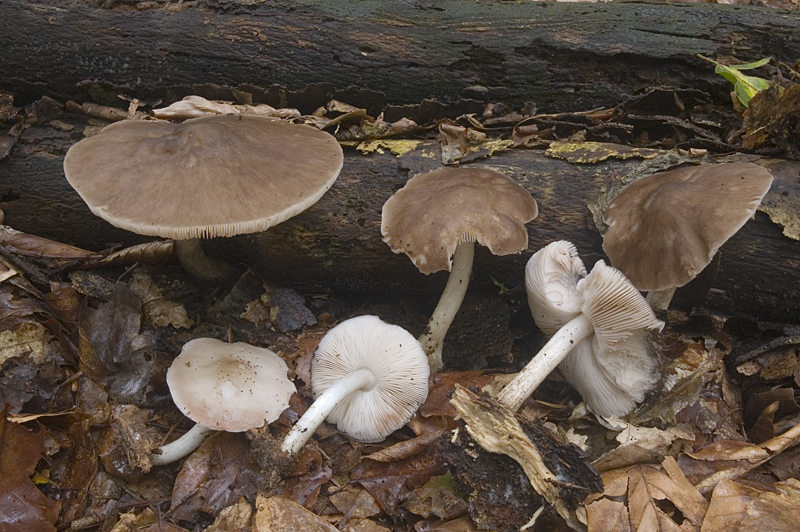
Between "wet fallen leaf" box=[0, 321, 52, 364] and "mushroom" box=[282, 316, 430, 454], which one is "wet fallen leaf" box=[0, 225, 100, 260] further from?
"mushroom" box=[282, 316, 430, 454]

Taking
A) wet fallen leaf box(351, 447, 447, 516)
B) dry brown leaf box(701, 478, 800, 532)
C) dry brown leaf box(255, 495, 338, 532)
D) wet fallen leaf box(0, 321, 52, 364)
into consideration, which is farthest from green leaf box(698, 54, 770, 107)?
wet fallen leaf box(0, 321, 52, 364)

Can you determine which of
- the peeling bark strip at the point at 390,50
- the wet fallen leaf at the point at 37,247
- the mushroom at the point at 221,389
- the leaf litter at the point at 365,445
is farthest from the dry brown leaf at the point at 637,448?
the wet fallen leaf at the point at 37,247

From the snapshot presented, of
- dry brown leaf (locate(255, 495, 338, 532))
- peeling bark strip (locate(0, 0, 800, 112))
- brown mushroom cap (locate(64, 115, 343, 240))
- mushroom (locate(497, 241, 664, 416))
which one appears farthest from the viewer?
peeling bark strip (locate(0, 0, 800, 112))

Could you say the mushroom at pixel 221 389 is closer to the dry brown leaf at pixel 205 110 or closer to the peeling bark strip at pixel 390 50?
the dry brown leaf at pixel 205 110

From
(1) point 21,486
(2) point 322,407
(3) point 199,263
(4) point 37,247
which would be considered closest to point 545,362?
Result: (2) point 322,407

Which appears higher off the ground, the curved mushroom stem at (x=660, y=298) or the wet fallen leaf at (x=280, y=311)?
the curved mushroom stem at (x=660, y=298)

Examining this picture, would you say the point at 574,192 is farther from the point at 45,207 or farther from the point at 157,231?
the point at 45,207
